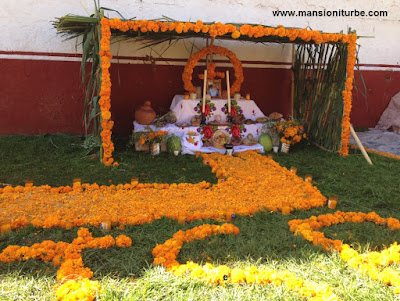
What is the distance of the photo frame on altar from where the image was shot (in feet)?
26.1

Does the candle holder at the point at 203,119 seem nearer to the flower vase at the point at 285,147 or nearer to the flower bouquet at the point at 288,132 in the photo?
the flower bouquet at the point at 288,132

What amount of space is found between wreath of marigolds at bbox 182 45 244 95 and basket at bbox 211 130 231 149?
1.16m

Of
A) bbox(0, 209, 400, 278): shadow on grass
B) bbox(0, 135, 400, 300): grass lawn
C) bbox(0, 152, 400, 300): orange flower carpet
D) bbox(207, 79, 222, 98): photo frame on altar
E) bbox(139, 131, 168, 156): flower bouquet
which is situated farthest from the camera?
bbox(207, 79, 222, 98): photo frame on altar

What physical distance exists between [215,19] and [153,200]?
541 cm

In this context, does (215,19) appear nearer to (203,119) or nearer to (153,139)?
(203,119)

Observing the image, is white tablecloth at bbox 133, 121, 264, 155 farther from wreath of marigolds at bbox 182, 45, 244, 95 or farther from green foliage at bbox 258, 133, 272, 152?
wreath of marigolds at bbox 182, 45, 244, 95

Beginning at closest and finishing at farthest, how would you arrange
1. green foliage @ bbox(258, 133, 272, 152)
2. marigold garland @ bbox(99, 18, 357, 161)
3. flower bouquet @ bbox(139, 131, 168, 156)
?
marigold garland @ bbox(99, 18, 357, 161), flower bouquet @ bbox(139, 131, 168, 156), green foliage @ bbox(258, 133, 272, 152)

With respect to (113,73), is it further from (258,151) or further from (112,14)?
(258,151)

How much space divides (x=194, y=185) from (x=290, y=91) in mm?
4851

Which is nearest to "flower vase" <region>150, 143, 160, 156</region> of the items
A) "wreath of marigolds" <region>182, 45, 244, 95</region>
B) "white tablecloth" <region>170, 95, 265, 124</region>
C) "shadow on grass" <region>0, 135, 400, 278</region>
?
"shadow on grass" <region>0, 135, 400, 278</region>

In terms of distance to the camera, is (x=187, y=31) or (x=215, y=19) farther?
(x=215, y=19)

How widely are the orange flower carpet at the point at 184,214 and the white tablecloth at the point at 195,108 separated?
1.54 metres

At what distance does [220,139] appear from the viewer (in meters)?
7.30

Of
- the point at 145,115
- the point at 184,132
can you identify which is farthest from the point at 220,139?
the point at 145,115
